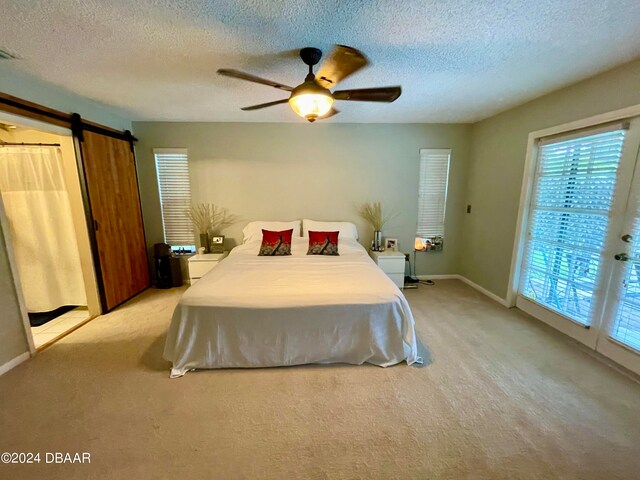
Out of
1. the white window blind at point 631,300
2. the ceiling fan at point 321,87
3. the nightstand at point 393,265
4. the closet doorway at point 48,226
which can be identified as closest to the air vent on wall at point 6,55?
the closet doorway at point 48,226

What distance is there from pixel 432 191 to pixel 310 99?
2898mm

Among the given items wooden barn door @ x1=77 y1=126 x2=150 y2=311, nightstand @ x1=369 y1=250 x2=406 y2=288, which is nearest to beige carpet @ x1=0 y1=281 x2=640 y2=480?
wooden barn door @ x1=77 y1=126 x2=150 y2=311

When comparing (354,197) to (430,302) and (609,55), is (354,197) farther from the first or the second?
(609,55)

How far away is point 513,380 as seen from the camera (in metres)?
1.93

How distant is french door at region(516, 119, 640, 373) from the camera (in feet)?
6.58

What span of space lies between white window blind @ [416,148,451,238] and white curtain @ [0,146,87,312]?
179 inches

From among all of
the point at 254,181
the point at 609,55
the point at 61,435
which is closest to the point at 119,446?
the point at 61,435

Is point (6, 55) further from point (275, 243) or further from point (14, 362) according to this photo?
point (275, 243)

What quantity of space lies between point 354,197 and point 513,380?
2826 millimetres

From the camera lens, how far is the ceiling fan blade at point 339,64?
1.48m

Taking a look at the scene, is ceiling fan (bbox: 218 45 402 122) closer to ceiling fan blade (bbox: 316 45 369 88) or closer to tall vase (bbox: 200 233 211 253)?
ceiling fan blade (bbox: 316 45 369 88)

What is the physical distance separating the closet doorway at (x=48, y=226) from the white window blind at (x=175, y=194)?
3.66ft

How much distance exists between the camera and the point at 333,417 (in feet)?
5.36

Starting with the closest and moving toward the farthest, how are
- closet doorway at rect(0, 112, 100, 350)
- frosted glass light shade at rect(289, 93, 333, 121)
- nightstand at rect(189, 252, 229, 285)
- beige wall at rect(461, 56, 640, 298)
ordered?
1. frosted glass light shade at rect(289, 93, 333, 121)
2. beige wall at rect(461, 56, 640, 298)
3. closet doorway at rect(0, 112, 100, 350)
4. nightstand at rect(189, 252, 229, 285)
